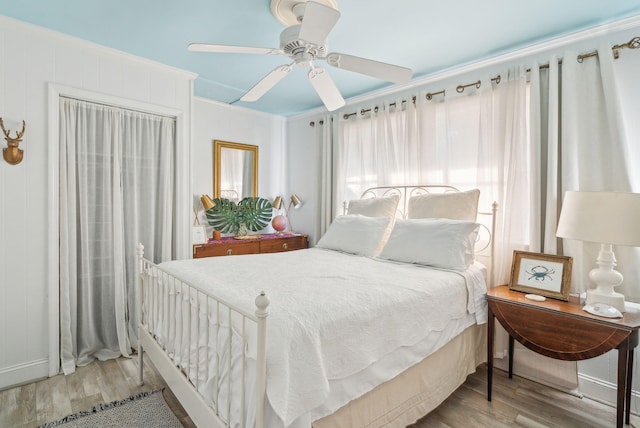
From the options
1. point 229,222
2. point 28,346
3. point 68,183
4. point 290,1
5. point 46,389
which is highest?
point 290,1

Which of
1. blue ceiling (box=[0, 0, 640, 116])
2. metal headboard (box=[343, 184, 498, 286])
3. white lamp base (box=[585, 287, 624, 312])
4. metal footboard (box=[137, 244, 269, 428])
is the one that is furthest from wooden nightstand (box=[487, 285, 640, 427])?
blue ceiling (box=[0, 0, 640, 116])

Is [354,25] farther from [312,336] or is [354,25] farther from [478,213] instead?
[312,336]

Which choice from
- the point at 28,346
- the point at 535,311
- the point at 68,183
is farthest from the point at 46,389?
the point at 535,311

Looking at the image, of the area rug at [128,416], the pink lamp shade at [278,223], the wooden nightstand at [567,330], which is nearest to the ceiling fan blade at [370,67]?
the wooden nightstand at [567,330]

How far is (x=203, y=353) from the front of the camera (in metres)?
1.53

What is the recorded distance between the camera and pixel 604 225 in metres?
1.80

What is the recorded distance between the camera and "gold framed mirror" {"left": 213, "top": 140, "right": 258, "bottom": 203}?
3971mm

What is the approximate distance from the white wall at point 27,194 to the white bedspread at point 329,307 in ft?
3.68

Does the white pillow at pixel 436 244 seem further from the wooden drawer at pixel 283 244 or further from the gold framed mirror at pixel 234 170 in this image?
the gold framed mirror at pixel 234 170

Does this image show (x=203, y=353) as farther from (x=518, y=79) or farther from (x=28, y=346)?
(x=518, y=79)

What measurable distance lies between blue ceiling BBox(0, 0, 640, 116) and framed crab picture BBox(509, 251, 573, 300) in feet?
5.22

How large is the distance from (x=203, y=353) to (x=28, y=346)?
69.9 inches

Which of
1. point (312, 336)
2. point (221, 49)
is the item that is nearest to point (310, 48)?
point (221, 49)

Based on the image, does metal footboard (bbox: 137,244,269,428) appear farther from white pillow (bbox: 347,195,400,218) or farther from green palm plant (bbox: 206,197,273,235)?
white pillow (bbox: 347,195,400,218)
